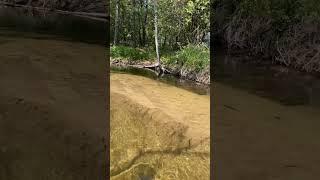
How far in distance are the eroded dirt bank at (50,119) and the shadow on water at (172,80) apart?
202cm

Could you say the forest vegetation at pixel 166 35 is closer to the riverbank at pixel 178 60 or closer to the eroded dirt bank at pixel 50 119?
the riverbank at pixel 178 60

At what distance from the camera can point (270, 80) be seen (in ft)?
55.9

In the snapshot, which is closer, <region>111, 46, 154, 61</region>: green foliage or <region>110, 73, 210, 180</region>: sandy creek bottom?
<region>110, 73, 210, 180</region>: sandy creek bottom

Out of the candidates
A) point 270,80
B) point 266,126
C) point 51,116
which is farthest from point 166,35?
point 51,116

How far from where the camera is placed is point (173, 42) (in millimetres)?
23250

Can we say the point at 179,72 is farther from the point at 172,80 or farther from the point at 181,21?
the point at 181,21

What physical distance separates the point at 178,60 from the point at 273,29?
14.7 feet

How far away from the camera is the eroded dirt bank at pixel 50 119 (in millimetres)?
7281

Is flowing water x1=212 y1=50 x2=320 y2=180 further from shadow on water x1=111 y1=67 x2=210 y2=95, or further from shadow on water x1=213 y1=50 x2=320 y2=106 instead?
A: shadow on water x1=111 y1=67 x2=210 y2=95

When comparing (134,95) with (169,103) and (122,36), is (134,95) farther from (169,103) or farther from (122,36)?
(122,36)

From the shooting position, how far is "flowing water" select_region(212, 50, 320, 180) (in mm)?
7906

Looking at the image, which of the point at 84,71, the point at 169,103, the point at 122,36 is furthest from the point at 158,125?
the point at 122,36

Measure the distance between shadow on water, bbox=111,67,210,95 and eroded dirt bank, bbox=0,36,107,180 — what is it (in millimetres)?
2021

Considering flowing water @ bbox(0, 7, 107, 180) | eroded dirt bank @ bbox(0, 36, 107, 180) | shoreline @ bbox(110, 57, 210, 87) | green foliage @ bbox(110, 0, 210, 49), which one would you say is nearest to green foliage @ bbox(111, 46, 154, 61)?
shoreline @ bbox(110, 57, 210, 87)
